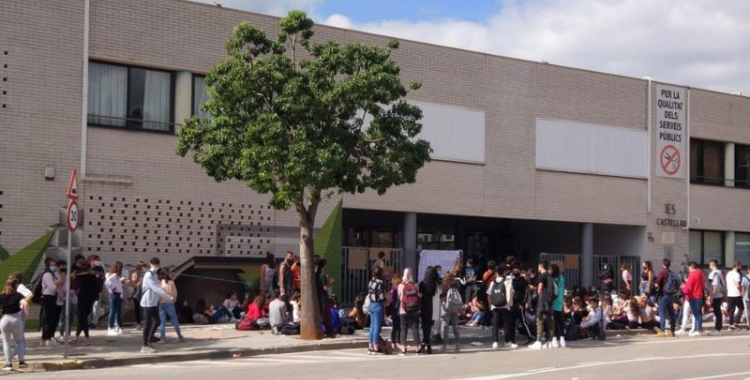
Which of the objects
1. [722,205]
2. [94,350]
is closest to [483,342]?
[94,350]

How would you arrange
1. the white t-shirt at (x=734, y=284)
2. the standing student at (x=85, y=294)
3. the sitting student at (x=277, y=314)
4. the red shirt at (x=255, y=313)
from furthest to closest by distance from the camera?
1. the white t-shirt at (x=734, y=284)
2. the red shirt at (x=255, y=313)
3. the sitting student at (x=277, y=314)
4. the standing student at (x=85, y=294)

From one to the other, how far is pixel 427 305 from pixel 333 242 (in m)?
7.86

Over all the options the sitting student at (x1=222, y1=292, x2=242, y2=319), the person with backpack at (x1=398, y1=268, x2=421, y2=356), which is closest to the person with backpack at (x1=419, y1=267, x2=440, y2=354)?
the person with backpack at (x1=398, y1=268, x2=421, y2=356)

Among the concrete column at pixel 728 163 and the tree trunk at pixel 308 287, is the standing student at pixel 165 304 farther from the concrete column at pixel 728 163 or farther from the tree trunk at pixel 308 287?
A: the concrete column at pixel 728 163

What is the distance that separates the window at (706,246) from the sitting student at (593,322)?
13.3 meters

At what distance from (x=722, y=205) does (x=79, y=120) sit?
2270 cm

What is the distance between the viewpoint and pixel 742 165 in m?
35.9

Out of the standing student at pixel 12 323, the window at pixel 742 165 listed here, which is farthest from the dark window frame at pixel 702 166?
the standing student at pixel 12 323

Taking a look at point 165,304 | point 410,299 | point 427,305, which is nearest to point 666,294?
point 427,305

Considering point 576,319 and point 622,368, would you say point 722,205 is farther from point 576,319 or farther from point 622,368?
point 622,368

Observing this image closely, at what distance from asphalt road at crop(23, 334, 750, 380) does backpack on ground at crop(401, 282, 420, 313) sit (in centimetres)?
95

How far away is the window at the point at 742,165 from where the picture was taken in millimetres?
35719

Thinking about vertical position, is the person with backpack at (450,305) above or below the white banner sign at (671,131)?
below

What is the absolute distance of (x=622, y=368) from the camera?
15.9 metres
